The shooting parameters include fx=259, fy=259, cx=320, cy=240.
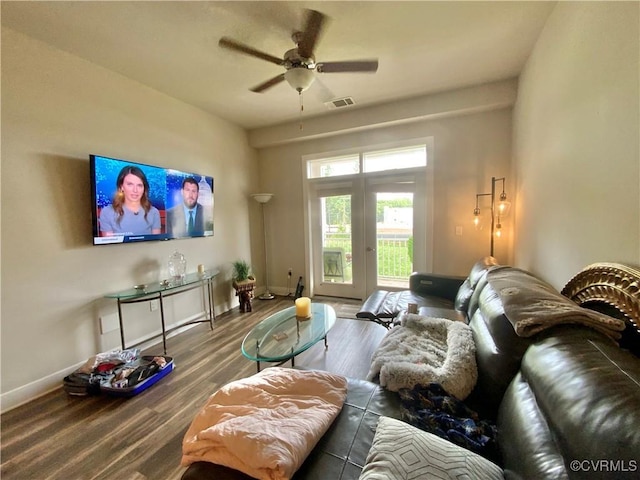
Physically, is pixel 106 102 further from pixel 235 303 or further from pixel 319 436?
pixel 319 436

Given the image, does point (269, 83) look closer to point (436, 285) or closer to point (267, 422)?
point (267, 422)

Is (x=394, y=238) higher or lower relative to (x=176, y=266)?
higher

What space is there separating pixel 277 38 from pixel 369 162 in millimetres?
2104

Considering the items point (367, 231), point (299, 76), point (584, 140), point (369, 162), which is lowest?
point (367, 231)

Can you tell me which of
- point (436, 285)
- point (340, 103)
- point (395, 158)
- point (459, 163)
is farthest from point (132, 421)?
point (459, 163)

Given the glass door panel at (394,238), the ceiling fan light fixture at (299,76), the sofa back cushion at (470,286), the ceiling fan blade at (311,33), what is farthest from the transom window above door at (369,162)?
the ceiling fan blade at (311,33)

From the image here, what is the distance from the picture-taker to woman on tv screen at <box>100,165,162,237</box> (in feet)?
7.61

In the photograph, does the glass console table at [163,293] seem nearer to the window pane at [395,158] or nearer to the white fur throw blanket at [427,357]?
the white fur throw blanket at [427,357]

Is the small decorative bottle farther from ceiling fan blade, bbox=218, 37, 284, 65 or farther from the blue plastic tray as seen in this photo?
ceiling fan blade, bbox=218, 37, 284, 65

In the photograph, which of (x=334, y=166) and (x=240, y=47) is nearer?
(x=240, y=47)

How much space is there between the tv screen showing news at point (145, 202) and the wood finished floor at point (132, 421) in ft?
4.01

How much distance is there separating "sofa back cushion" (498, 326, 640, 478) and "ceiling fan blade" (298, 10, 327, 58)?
6.32 feet

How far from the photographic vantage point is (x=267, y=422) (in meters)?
0.97

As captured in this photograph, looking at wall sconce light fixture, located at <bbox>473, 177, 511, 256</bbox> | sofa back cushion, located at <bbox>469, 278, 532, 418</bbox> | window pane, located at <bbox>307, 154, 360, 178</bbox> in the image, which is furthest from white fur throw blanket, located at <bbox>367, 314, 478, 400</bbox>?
window pane, located at <bbox>307, 154, 360, 178</bbox>
